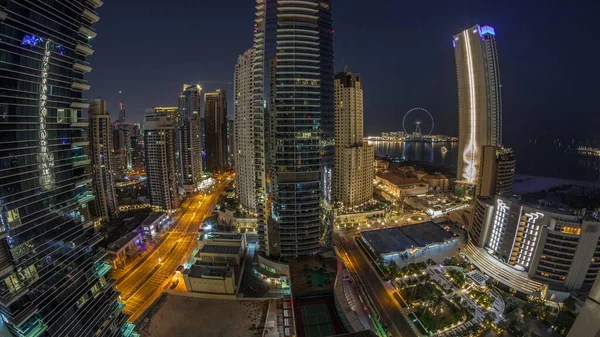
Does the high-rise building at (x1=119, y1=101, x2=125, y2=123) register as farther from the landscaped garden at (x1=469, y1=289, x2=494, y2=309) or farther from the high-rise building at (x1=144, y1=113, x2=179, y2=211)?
the landscaped garden at (x1=469, y1=289, x2=494, y2=309)

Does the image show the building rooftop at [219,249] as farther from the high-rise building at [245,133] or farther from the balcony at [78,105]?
the balcony at [78,105]

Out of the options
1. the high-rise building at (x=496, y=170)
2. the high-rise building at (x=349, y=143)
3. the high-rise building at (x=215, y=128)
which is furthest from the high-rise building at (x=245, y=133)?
the high-rise building at (x=496, y=170)

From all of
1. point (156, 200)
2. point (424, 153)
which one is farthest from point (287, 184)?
point (424, 153)

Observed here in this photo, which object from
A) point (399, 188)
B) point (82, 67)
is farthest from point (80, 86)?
point (399, 188)

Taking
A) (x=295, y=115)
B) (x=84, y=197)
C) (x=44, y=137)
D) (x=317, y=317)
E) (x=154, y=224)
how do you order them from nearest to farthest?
(x=44, y=137) < (x=84, y=197) < (x=317, y=317) < (x=295, y=115) < (x=154, y=224)

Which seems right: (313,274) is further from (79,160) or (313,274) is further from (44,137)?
(44,137)

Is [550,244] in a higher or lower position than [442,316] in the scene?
higher

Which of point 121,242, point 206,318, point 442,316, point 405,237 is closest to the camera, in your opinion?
point 206,318
